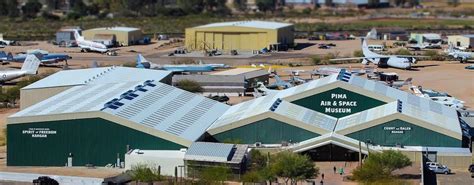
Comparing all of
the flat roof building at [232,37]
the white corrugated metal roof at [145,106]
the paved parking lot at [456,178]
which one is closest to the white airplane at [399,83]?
the white corrugated metal roof at [145,106]

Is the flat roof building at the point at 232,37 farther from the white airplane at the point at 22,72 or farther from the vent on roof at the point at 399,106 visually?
the vent on roof at the point at 399,106

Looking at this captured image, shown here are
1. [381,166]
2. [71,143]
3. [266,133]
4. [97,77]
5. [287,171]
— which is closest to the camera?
[287,171]

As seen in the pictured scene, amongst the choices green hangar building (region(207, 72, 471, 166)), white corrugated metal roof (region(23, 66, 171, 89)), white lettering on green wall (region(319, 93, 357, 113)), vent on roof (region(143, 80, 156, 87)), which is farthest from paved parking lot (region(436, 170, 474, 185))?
white corrugated metal roof (region(23, 66, 171, 89))

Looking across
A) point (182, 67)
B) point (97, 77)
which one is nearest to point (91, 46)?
point (182, 67)

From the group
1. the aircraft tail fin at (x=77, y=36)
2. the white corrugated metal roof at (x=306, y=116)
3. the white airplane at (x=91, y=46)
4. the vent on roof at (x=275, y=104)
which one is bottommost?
the white airplane at (x=91, y=46)

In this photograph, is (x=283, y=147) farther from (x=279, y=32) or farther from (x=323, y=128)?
(x=279, y=32)

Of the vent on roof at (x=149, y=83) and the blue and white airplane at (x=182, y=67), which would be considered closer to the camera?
the vent on roof at (x=149, y=83)

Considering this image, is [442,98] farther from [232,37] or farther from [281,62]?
[232,37]

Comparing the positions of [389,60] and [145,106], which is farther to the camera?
[389,60]
